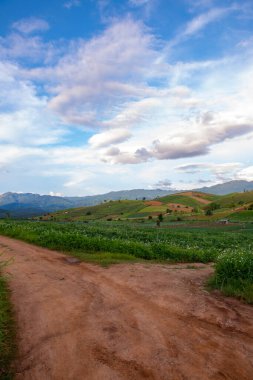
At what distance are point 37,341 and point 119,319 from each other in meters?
2.26

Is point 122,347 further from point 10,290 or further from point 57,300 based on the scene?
point 10,290

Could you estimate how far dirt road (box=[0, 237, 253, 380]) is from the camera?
20.5 feet

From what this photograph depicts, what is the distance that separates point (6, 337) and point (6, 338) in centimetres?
6

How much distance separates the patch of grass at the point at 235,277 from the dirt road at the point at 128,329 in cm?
54

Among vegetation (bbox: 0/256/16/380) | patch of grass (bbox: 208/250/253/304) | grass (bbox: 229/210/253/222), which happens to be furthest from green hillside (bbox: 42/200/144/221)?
vegetation (bbox: 0/256/16/380)

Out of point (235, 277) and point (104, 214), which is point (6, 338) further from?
point (104, 214)

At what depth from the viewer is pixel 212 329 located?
822 centimetres

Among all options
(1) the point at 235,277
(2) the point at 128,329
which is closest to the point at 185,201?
(1) the point at 235,277

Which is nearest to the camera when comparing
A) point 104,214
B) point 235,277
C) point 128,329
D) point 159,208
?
point 128,329

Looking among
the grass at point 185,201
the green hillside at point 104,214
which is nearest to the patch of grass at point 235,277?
the green hillside at point 104,214

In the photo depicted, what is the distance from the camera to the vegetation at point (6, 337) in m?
6.28

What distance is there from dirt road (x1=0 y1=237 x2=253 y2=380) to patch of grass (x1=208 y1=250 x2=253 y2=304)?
1.78ft

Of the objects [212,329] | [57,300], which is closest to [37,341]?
[57,300]

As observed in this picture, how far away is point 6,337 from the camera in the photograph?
7.56 metres
